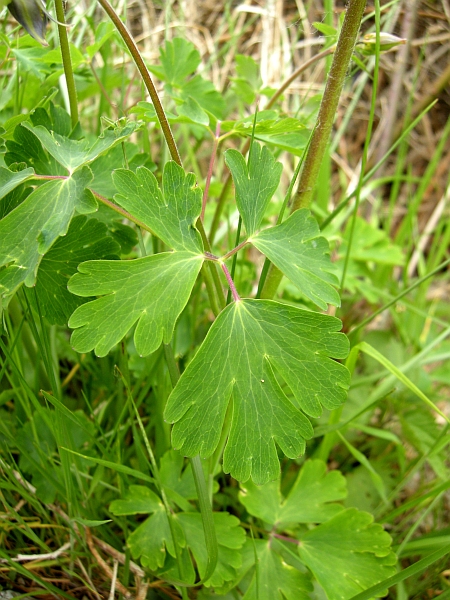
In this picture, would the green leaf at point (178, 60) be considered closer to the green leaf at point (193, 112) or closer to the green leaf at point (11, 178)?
the green leaf at point (193, 112)

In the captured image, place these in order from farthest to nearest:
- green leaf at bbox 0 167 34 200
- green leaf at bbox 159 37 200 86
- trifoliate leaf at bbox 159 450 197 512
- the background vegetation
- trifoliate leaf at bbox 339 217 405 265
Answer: trifoliate leaf at bbox 339 217 405 265 < green leaf at bbox 159 37 200 86 < trifoliate leaf at bbox 159 450 197 512 < the background vegetation < green leaf at bbox 0 167 34 200

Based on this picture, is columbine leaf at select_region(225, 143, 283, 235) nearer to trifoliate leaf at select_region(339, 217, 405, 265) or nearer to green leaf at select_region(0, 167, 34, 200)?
green leaf at select_region(0, 167, 34, 200)

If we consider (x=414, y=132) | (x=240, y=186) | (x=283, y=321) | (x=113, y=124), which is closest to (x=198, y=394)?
(x=283, y=321)

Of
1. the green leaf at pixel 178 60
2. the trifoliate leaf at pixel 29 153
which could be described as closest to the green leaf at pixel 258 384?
the trifoliate leaf at pixel 29 153

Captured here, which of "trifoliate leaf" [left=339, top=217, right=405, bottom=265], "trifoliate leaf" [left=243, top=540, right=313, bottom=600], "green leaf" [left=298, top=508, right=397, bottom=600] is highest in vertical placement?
"trifoliate leaf" [left=339, top=217, right=405, bottom=265]

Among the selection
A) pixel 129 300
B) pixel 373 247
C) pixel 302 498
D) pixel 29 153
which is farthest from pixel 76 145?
pixel 373 247

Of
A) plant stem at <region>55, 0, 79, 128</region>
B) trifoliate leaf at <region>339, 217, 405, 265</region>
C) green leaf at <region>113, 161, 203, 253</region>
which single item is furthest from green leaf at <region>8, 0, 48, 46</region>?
trifoliate leaf at <region>339, 217, 405, 265</region>

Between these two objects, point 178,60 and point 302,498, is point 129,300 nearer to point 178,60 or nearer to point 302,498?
point 302,498
